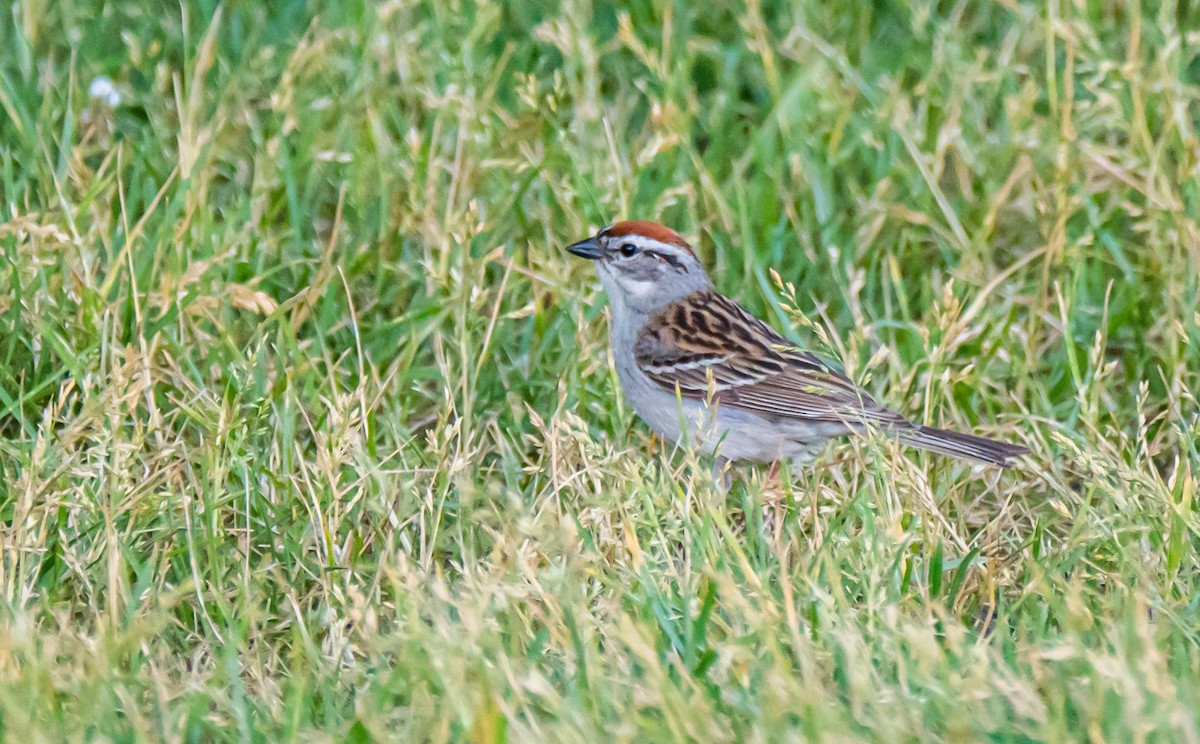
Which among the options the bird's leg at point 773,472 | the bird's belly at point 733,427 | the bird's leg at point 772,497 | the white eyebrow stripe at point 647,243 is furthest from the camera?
the white eyebrow stripe at point 647,243

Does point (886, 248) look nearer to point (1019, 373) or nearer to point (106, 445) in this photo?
point (1019, 373)

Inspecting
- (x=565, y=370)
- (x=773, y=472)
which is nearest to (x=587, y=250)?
(x=565, y=370)

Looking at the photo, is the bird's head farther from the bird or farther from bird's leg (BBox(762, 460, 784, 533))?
bird's leg (BBox(762, 460, 784, 533))

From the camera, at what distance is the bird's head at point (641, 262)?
17.8 ft

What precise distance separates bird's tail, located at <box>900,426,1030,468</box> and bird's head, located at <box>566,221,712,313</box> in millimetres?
1098

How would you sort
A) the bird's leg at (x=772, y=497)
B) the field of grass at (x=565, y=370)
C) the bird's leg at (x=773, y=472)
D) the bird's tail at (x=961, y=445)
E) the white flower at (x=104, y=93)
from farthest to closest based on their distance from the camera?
the white flower at (x=104, y=93)
the bird's leg at (x=773, y=472)
the bird's tail at (x=961, y=445)
the bird's leg at (x=772, y=497)
the field of grass at (x=565, y=370)

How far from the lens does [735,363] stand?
5359 mm

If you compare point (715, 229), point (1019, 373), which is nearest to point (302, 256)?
point (715, 229)

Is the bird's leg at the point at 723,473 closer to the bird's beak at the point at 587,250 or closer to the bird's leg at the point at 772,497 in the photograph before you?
the bird's leg at the point at 772,497

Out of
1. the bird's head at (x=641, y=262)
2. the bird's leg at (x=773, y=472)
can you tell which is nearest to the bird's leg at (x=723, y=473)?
the bird's leg at (x=773, y=472)

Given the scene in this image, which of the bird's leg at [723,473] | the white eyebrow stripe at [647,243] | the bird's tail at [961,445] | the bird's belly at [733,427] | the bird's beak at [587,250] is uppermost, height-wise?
the white eyebrow stripe at [647,243]

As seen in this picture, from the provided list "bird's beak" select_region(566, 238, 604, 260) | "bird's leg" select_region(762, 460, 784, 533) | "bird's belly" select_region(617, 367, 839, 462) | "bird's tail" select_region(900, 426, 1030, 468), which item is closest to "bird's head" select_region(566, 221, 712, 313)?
"bird's beak" select_region(566, 238, 604, 260)

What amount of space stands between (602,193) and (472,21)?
131cm

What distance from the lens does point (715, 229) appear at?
6.23 meters
